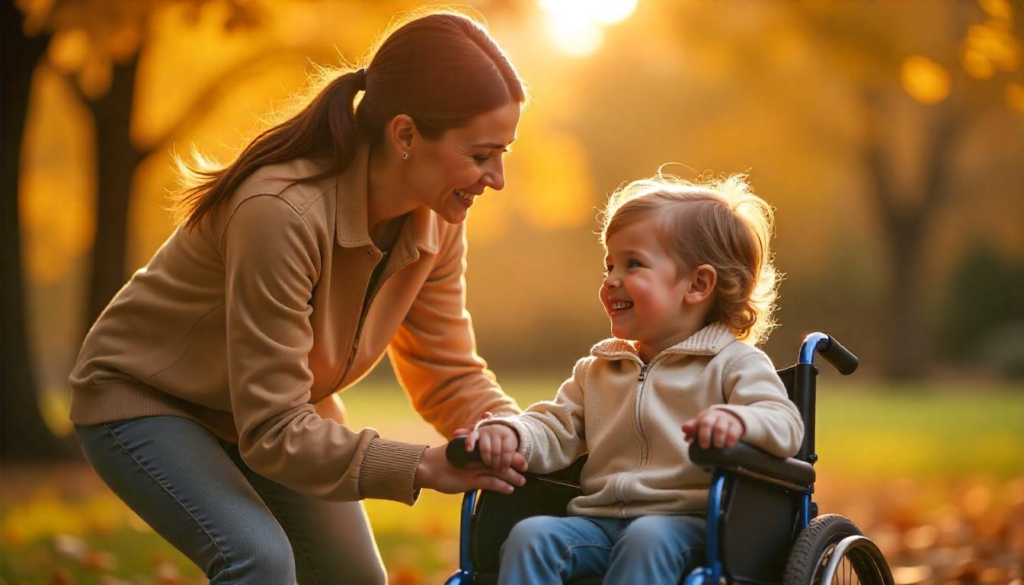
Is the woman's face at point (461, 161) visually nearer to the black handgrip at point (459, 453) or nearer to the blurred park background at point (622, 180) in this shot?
the blurred park background at point (622, 180)

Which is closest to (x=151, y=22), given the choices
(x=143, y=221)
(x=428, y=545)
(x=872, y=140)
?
(x=428, y=545)

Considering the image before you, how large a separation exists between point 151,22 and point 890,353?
14.3 m

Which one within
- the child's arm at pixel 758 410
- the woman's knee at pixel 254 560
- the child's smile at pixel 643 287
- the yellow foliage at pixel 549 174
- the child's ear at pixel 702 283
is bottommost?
the woman's knee at pixel 254 560

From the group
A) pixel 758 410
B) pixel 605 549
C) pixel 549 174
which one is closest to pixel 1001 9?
pixel 758 410

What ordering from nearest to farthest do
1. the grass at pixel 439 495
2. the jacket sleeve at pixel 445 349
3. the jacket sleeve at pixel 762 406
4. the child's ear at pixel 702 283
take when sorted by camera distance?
the jacket sleeve at pixel 762 406 < the child's ear at pixel 702 283 < the jacket sleeve at pixel 445 349 < the grass at pixel 439 495

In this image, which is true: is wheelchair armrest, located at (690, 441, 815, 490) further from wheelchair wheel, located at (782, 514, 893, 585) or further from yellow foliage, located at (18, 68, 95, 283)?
yellow foliage, located at (18, 68, 95, 283)

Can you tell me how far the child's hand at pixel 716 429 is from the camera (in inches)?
88.9

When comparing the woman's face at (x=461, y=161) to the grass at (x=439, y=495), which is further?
the grass at (x=439, y=495)

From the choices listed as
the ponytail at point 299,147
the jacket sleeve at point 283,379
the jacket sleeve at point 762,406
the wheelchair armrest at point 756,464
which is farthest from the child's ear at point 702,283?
the ponytail at point 299,147

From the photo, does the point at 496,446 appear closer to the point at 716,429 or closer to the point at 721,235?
the point at 716,429

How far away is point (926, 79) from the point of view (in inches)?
263

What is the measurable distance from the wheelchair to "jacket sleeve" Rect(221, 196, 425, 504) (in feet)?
0.66

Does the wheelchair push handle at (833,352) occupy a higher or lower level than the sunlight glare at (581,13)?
lower

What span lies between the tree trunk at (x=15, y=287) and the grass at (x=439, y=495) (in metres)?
0.50
